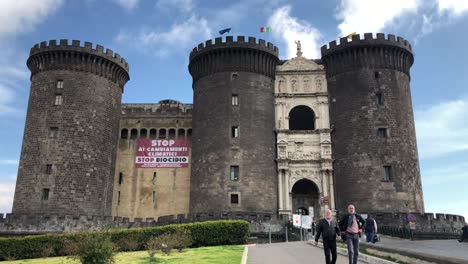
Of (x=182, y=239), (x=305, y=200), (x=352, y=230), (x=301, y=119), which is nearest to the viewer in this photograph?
(x=352, y=230)

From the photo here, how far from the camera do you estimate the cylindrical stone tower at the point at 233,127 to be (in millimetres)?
39594

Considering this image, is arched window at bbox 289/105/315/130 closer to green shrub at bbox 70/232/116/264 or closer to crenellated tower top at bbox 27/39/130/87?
crenellated tower top at bbox 27/39/130/87

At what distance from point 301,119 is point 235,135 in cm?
1051

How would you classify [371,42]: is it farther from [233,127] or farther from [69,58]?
[69,58]

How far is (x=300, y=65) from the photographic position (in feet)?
150

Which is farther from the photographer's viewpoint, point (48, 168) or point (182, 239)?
point (48, 168)

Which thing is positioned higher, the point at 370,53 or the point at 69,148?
the point at 370,53

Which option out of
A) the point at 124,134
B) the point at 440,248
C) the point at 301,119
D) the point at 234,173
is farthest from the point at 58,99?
the point at 440,248

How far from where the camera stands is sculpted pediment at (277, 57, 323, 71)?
45375 mm

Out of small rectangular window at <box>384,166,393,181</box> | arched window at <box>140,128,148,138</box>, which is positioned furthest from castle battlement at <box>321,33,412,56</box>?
arched window at <box>140,128,148,138</box>

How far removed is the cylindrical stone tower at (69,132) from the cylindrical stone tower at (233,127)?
320 inches

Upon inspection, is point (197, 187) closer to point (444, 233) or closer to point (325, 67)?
point (325, 67)

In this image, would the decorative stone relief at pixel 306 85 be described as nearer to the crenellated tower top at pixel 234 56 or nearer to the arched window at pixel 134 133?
the crenellated tower top at pixel 234 56

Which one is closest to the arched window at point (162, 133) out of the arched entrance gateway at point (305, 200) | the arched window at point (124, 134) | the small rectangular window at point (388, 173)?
the arched window at point (124, 134)
